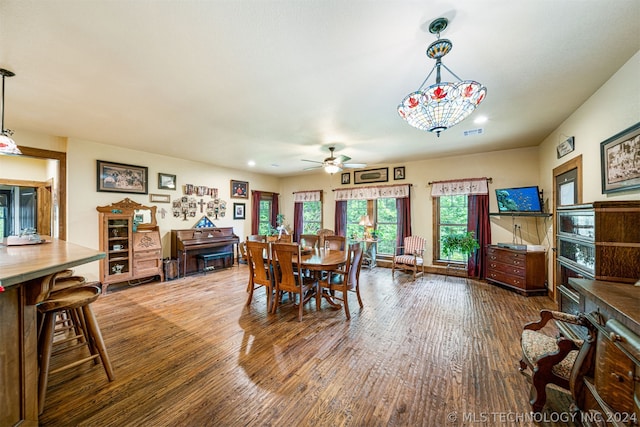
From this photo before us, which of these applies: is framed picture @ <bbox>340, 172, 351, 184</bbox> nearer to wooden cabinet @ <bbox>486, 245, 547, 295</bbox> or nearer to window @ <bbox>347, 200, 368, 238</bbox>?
window @ <bbox>347, 200, 368, 238</bbox>

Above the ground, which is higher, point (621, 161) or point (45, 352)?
point (621, 161)

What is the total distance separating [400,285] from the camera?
457 centimetres

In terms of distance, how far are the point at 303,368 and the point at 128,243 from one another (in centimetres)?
435

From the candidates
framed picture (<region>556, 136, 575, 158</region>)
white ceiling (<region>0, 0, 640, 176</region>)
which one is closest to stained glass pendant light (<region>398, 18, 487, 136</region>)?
white ceiling (<region>0, 0, 640, 176</region>)

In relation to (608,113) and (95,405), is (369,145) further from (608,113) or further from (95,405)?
(95,405)

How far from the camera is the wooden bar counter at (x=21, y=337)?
4.19 feet

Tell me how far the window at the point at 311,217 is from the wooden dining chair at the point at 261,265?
3.90 meters

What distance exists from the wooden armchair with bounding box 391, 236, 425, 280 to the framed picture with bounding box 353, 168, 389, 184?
1.67 metres

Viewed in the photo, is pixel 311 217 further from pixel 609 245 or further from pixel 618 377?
pixel 618 377

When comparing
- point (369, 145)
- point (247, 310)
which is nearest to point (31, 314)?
point (247, 310)

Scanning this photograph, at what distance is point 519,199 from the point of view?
14.2ft

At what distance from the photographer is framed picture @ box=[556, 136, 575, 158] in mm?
3067

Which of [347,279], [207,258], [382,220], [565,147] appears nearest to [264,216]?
[207,258]

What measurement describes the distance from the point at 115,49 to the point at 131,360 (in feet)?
8.74
